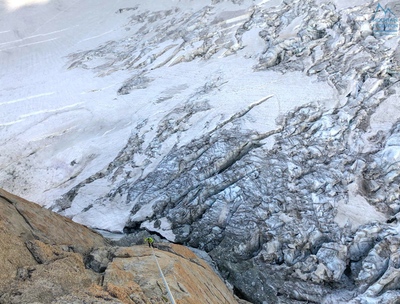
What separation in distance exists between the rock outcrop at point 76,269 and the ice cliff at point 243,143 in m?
1.09

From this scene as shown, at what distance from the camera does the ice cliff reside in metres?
3.99

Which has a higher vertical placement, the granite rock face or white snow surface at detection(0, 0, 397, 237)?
white snow surface at detection(0, 0, 397, 237)

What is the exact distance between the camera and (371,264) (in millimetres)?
3686

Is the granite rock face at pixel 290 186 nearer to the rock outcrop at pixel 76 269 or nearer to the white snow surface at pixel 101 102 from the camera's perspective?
the white snow surface at pixel 101 102

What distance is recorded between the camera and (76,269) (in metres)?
2.57

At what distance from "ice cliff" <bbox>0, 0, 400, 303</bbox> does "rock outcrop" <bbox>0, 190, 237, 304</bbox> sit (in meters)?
1.09

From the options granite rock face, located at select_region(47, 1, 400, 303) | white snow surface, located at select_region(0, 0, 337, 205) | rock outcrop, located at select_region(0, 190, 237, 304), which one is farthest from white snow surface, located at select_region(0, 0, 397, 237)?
rock outcrop, located at select_region(0, 190, 237, 304)

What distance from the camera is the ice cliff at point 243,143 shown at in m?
3.99

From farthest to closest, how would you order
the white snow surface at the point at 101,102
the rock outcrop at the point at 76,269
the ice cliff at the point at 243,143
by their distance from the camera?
1. the white snow surface at the point at 101,102
2. the ice cliff at the point at 243,143
3. the rock outcrop at the point at 76,269

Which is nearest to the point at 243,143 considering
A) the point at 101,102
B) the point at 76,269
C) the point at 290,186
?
the point at 290,186

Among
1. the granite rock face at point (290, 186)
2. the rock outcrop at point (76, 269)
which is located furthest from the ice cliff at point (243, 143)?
the rock outcrop at point (76, 269)

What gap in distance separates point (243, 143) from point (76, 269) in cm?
321

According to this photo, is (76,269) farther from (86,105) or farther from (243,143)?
(86,105)

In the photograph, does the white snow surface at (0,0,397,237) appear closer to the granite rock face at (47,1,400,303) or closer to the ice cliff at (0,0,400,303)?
the ice cliff at (0,0,400,303)
